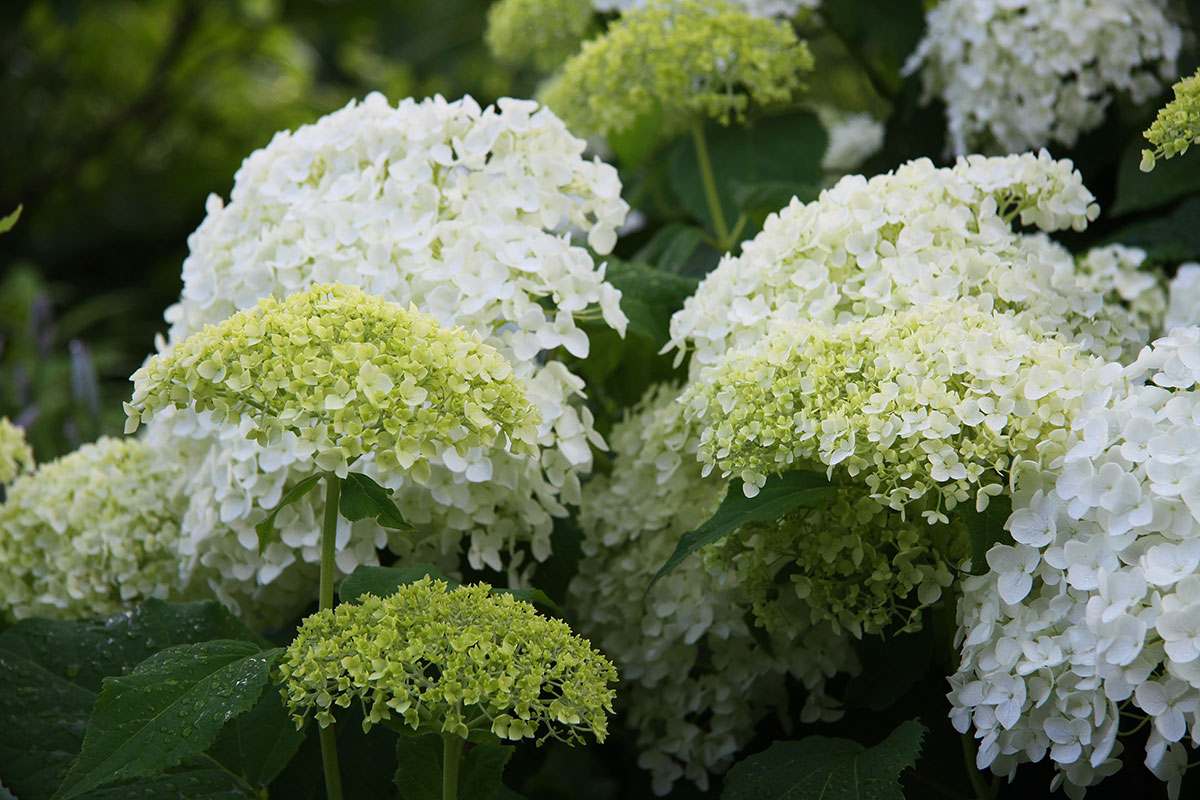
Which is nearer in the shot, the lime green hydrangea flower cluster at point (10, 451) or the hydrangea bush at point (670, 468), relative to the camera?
the hydrangea bush at point (670, 468)

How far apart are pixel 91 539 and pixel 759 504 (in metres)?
0.85

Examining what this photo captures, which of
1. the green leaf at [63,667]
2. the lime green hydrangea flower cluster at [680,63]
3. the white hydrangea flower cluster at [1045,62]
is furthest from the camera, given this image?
the white hydrangea flower cluster at [1045,62]

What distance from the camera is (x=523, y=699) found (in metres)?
0.76

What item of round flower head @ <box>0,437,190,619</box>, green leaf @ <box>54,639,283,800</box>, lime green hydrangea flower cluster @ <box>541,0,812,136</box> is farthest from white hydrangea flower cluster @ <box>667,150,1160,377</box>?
round flower head @ <box>0,437,190,619</box>

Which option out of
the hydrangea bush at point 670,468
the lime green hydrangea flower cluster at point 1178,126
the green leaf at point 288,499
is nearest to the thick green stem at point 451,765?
the hydrangea bush at point 670,468

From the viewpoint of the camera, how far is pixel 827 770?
3.09 feet

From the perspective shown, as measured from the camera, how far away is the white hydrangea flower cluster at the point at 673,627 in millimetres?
1125

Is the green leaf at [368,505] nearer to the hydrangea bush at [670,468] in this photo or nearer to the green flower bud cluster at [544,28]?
the hydrangea bush at [670,468]

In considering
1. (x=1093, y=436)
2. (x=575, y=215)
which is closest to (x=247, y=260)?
(x=575, y=215)

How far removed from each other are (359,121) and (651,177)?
1.85 ft

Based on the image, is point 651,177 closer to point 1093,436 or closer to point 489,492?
point 489,492

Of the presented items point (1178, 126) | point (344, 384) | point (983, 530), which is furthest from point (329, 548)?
point (1178, 126)

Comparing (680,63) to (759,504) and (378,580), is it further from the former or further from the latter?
(378,580)

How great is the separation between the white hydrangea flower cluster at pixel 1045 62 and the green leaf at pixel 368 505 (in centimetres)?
111
